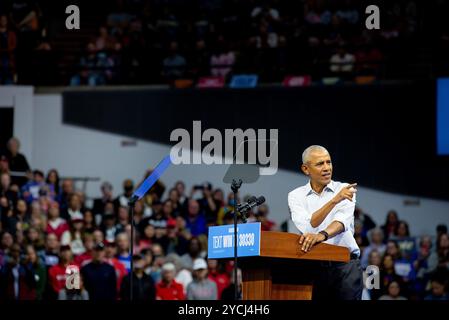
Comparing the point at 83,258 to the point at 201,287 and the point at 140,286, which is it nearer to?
the point at 140,286

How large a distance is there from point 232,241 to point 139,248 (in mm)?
8705

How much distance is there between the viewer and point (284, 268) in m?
7.47

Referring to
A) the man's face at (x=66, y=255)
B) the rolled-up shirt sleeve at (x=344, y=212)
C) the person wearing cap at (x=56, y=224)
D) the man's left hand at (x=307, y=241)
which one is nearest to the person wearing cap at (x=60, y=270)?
the man's face at (x=66, y=255)

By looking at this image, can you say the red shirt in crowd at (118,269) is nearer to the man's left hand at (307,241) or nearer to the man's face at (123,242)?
the man's face at (123,242)

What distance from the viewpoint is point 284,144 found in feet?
63.3

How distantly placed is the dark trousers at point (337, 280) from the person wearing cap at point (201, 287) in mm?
6725

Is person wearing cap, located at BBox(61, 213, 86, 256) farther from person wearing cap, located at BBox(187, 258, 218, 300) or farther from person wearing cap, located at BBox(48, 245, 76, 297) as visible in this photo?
person wearing cap, located at BBox(187, 258, 218, 300)

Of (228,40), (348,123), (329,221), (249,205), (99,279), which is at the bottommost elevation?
(99,279)

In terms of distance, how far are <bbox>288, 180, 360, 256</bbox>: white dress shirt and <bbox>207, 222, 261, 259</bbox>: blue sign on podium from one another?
22.0 inches

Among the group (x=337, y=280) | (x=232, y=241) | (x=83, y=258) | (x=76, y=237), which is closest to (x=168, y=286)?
(x=83, y=258)
